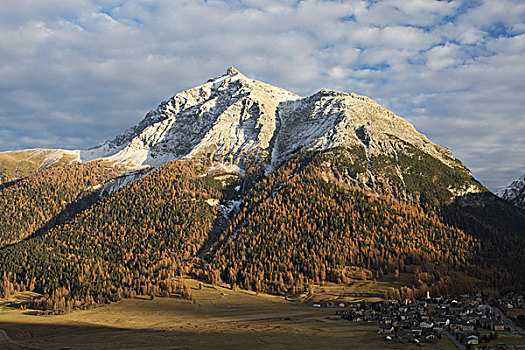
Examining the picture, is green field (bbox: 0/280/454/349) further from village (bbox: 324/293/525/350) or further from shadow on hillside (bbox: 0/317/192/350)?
village (bbox: 324/293/525/350)

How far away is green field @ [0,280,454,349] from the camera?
131000 mm

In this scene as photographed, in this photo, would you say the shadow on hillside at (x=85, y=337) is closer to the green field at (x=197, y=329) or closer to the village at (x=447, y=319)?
the green field at (x=197, y=329)

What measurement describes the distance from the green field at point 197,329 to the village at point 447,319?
212 inches

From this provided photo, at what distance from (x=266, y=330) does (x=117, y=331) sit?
54358 millimetres

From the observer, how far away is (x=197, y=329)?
155000 mm

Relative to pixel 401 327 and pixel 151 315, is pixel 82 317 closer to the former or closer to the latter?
pixel 151 315

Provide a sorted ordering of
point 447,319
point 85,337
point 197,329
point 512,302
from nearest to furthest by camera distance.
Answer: point 85,337 < point 447,319 < point 197,329 < point 512,302

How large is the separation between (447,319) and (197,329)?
291ft

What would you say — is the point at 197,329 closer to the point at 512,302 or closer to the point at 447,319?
the point at 447,319

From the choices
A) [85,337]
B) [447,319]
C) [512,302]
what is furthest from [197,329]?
[512,302]

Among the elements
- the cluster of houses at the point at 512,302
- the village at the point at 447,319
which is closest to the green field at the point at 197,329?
the village at the point at 447,319

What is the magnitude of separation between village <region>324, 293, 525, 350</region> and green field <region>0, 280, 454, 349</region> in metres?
5.38

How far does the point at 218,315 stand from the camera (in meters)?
183

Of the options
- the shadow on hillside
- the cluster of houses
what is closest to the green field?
the shadow on hillside
